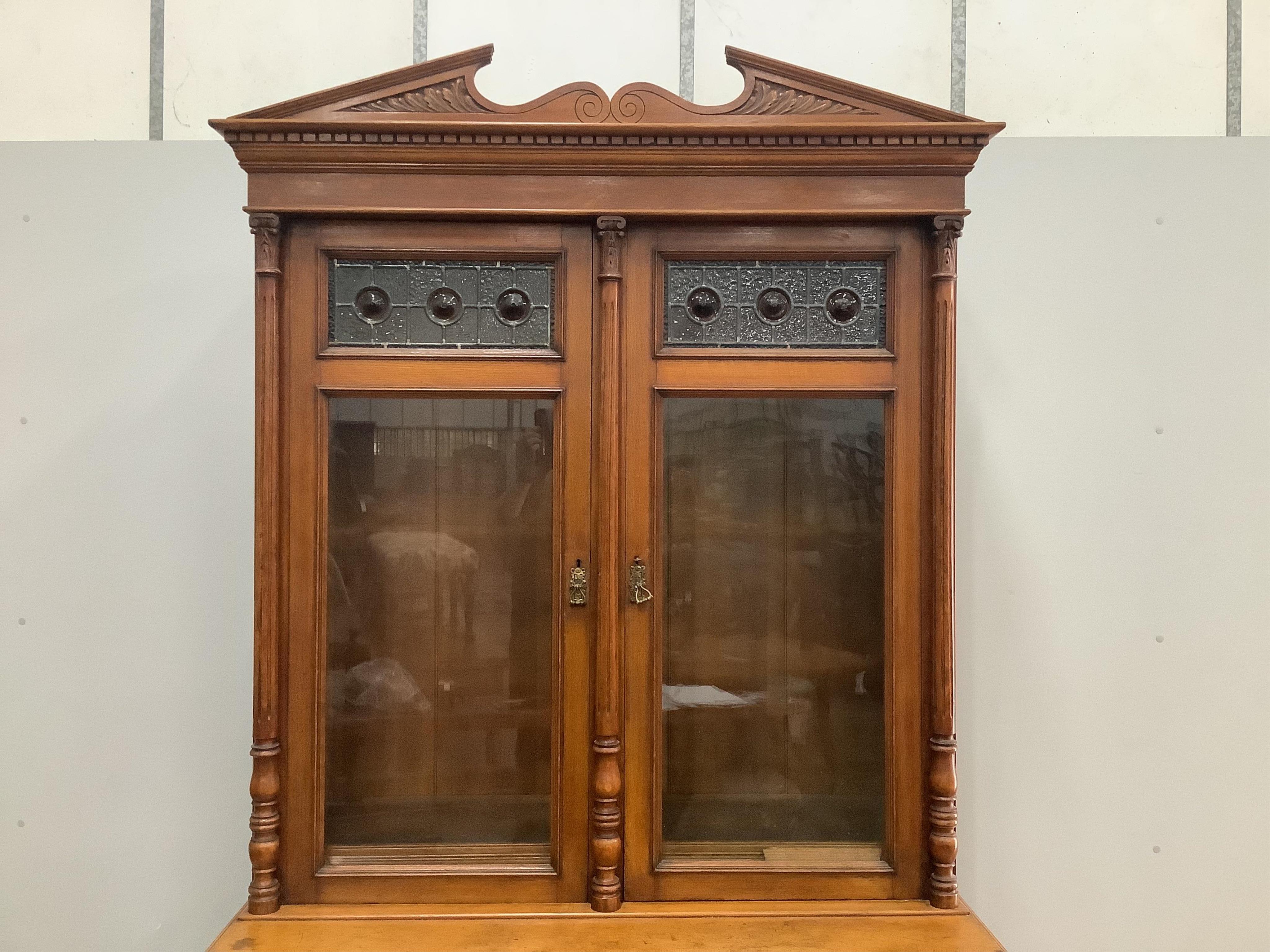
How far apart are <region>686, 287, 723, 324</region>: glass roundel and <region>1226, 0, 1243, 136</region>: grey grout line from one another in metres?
1.35

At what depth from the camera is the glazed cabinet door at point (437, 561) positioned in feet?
4.41

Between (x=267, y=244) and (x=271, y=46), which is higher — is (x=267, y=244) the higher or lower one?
the lower one

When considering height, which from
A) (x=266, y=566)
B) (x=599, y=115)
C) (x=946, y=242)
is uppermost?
(x=599, y=115)

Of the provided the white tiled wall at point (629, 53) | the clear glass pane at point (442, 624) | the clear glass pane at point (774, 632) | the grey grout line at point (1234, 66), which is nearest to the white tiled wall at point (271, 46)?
the white tiled wall at point (629, 53)

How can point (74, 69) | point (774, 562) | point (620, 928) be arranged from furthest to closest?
point (74, 69)
point (774, 562)
point (620, 928)

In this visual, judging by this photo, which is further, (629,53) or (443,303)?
(629,53)

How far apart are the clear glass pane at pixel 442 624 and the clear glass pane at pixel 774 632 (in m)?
0.23

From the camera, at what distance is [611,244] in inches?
52.4

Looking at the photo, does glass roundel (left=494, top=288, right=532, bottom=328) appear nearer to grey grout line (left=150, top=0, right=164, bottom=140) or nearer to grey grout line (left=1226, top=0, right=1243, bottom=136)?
grey grout line (left=150, top=0, right=164, bottom=140)

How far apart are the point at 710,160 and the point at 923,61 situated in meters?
0.84

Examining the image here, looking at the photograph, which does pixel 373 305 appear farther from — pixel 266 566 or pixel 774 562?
pixel 774 562

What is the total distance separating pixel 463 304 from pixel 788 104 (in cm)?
63

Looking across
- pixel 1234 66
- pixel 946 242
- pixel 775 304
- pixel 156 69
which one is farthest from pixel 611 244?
pixel 1234 66

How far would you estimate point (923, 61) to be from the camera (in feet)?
5.98
